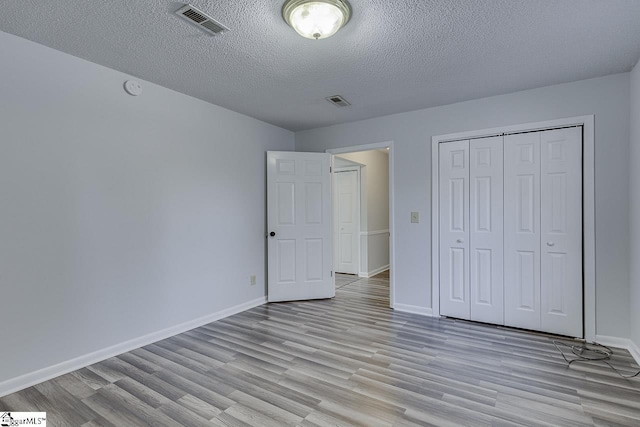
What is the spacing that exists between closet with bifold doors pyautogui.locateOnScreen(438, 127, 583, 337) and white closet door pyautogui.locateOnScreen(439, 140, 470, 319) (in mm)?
10

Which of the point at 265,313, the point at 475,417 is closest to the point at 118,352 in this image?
the point at 265,313

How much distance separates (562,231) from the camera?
3037 millimetres

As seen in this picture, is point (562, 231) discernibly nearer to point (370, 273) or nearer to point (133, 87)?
point (370, 273)

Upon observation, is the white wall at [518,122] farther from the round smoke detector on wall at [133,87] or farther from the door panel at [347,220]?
the round smoke detector on wall at [133,87]

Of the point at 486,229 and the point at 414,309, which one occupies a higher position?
the point at 486,229

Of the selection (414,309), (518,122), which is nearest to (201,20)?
(518,122)

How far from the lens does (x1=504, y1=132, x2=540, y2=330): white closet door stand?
3.16 meters

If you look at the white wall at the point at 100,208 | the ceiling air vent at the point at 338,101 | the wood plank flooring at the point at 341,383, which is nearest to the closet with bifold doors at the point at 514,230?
the wood plank flooring at the point at 341,383

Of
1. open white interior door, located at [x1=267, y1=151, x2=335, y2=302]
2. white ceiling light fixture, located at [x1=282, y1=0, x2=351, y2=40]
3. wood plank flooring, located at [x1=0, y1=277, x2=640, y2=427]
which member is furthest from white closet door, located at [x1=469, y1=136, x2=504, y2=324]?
white ceiling light fixture, located at [x1=282, y1=0, x2=351, y2=40]

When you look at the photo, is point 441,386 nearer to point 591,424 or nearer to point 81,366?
point 591,424

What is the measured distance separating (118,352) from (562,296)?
4110 millimetres

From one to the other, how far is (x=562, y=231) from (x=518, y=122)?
116cm

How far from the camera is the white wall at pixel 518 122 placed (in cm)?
281

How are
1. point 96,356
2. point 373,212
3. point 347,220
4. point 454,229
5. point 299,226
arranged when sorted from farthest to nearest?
point 347,220
point 373,212
point 299,226
point 454,229
point 96,356
